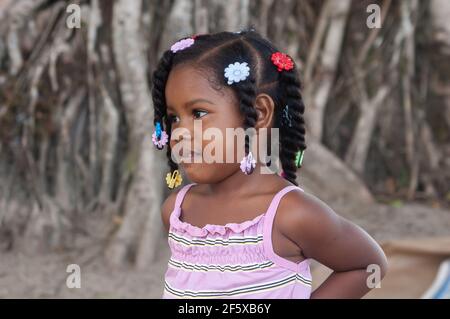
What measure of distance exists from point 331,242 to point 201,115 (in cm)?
35

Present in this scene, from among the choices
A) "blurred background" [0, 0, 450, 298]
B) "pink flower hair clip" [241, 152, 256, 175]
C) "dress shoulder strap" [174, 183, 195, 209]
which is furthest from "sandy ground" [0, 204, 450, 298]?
"pink flower hair clip" [241, 152, 256, 175]

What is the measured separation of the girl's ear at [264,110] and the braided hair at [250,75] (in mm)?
12

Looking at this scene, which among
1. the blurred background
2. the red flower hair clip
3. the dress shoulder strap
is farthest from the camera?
the blurred background

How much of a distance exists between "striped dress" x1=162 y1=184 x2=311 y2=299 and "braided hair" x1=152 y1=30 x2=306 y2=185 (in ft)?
0.53

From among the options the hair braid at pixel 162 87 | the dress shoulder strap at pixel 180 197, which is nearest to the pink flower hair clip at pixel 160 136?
the hair braid at pixel 162 87

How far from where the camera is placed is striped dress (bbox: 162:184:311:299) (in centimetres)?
137

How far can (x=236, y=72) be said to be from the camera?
1385 millimetres

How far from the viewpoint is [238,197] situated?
1.46m

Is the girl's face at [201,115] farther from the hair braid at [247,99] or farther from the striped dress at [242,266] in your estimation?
the striped dress at [242,266]

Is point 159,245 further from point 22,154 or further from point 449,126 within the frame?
point 449,126

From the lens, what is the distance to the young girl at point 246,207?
1368 millimetres

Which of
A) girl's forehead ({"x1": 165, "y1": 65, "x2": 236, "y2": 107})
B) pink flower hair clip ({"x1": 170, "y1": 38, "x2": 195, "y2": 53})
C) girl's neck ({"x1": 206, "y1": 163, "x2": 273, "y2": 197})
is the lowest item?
girl's neck ({"x1": 206, "y1": 163, "x2": 273, "y2": 197})

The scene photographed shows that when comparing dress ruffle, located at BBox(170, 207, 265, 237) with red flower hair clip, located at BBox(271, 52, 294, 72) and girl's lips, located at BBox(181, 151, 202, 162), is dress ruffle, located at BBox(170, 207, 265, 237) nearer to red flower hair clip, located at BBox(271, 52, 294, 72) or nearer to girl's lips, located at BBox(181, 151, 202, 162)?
girl's lips, located at BBox(181, 151, 202, 162)
